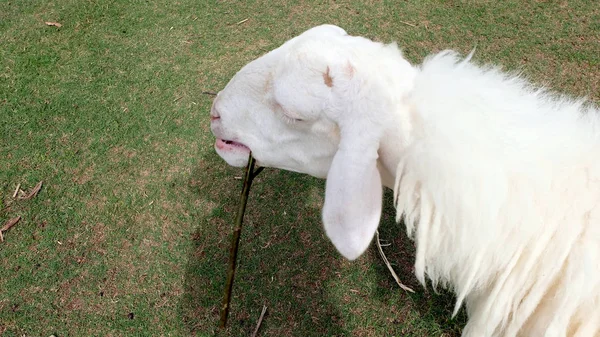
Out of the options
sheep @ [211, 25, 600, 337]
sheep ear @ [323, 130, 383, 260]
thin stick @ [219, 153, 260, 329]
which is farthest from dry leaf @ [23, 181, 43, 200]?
sheep ear @ [323, 130, 383, 260]

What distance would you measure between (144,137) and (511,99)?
3.06 meters

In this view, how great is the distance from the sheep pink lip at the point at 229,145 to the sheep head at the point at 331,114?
0.48ft

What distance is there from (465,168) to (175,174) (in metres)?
2.64

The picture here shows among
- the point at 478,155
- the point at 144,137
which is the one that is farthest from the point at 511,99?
the point at 144,137

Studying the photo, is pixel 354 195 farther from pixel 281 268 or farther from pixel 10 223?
pixel 10 223

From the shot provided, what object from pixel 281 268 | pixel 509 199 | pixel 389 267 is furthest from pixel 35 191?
pixel 509 199

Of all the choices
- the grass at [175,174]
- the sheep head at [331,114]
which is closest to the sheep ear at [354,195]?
the sheep head at [331,114]

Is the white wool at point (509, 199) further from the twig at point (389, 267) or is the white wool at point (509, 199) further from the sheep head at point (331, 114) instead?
the twig at point (389, 267)

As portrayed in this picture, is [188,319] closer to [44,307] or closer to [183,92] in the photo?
[44,307]

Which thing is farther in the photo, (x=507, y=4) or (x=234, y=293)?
(x=507, y=4)

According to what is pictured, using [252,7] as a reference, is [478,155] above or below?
above

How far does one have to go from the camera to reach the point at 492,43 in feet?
13.3

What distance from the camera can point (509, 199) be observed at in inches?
57.6

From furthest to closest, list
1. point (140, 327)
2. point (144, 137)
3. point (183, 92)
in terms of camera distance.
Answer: point (183, 92) < point (144, 137) < point (140, 327)
